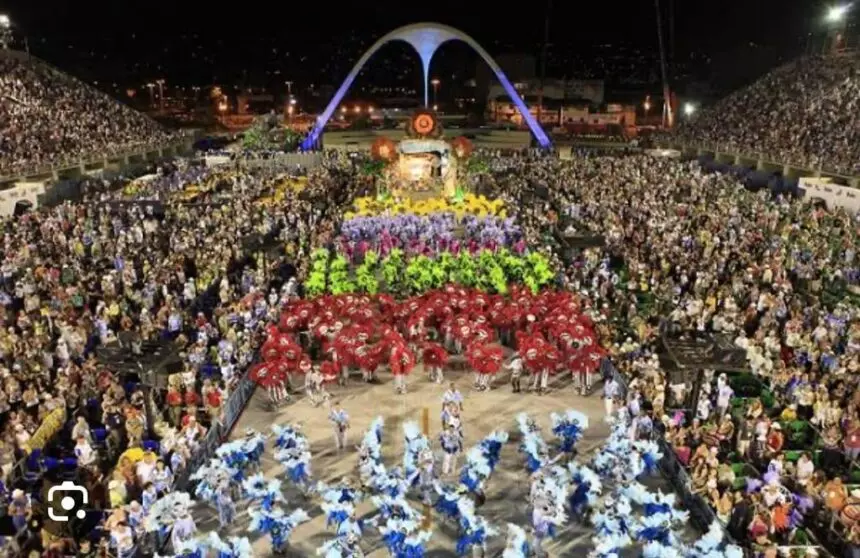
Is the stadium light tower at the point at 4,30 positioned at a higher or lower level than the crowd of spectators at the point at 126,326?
higher

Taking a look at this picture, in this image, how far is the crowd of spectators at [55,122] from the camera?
128ft

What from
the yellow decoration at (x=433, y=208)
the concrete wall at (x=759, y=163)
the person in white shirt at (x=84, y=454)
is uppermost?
the concrete wall at (x=759, y=163)


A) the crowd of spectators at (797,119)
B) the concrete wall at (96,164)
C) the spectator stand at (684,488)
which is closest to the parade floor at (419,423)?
the spectator stand at (684,488)

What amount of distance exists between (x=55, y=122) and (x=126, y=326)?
3342 centimetres

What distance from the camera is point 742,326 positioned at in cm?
1720

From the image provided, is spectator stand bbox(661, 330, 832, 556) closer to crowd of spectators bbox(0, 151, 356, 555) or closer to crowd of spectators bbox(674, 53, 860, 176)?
crowd of spectators bbox(0, 151, 356, 555)

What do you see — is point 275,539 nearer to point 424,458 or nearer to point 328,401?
point 424,458

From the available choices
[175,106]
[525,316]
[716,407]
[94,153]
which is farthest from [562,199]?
[175,106]

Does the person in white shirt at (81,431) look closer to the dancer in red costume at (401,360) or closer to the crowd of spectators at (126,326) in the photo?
the crowd of spectators at (126,326)

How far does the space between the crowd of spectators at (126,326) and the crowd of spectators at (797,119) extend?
25.8 meters

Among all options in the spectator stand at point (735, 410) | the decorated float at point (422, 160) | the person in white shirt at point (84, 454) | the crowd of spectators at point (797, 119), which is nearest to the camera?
the spectator stand at point (735, 410)

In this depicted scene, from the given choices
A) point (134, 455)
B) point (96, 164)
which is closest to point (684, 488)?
point (134, 455)

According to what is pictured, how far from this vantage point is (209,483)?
1062cm

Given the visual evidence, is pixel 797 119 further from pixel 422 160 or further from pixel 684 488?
pixel 684 488
